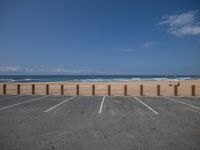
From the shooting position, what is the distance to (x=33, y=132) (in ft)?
18.6

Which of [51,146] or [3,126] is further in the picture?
[3,126]

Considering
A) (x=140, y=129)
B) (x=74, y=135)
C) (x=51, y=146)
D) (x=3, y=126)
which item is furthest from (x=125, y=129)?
(x=3, y=126)

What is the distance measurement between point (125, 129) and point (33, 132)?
3.34m

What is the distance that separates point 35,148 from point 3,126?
279cm

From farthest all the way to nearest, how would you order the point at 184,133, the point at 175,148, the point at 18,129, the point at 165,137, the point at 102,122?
the point at 102,122
the point at 18,129
the point at 184,133
the point at 165,137
the point at 175,148

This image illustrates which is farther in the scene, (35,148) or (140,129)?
(140,129)

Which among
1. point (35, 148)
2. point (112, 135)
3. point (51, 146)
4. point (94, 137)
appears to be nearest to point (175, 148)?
point (112, 135)

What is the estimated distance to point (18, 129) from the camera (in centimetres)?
600

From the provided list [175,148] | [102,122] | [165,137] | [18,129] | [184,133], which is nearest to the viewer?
[175,148]

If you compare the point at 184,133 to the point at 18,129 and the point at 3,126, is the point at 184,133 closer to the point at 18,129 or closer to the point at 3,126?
the point at 18,129

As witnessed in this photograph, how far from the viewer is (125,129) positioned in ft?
19.9

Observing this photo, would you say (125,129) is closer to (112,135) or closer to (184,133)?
(112,135)

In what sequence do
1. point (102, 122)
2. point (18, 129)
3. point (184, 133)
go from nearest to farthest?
point (184, 133), point (18, 129), point (102, 122)

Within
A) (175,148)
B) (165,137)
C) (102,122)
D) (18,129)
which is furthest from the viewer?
(102,122)
